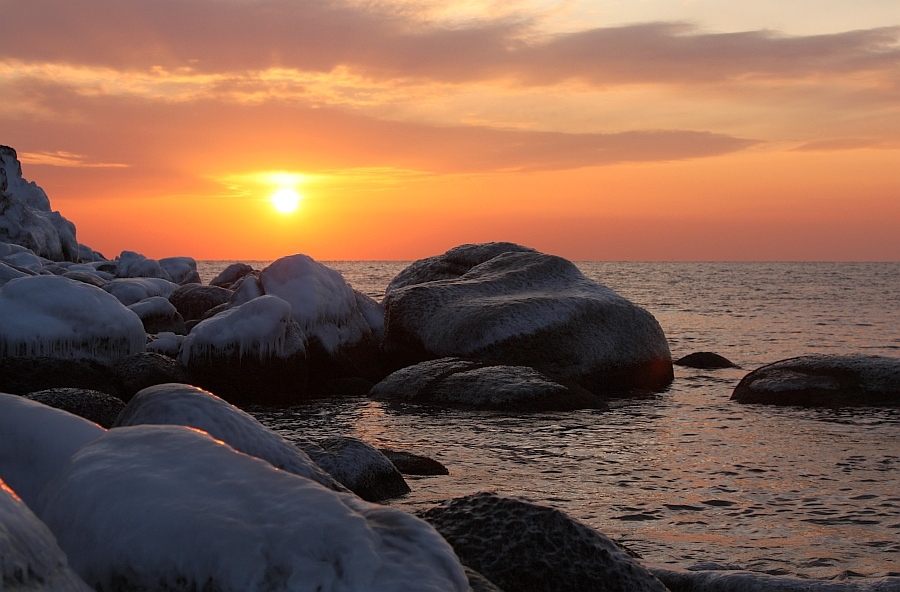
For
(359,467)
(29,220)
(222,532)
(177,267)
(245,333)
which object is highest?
(29,220)

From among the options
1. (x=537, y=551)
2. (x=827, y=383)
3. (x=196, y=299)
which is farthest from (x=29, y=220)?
(x=537, y=551)

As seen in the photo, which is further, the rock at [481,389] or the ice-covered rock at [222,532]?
the rock at [481,389]

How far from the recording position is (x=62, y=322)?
35.9 ft

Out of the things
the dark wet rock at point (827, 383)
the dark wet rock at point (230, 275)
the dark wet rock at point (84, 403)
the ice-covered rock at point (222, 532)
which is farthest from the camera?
the dark wet rock at point (230, 275)

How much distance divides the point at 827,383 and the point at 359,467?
7.68m

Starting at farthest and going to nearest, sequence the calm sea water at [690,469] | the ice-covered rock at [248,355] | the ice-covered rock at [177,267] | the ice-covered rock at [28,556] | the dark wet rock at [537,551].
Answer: the ice-covered rock at [177,267], the ice-covered rock at [248,355], the calm sea water at [690,469], the dark wet rock at [537,551], the ice-covered rock at [28,556]

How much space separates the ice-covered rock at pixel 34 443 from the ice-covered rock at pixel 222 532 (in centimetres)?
64

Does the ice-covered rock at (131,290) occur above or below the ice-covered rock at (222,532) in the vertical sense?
below

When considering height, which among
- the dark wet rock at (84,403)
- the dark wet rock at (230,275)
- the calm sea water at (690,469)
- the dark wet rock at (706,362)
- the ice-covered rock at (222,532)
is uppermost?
the ice-covered rock at (222,532)

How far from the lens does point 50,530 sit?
277cm

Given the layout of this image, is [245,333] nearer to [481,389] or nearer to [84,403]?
[481,389]

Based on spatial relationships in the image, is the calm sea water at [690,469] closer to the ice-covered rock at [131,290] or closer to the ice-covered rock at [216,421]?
the ice-covered rock at [216,421]

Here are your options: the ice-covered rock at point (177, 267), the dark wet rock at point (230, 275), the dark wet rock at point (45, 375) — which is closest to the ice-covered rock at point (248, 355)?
the dark wet rock at point (45, 375)

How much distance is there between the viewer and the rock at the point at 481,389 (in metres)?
10.8
